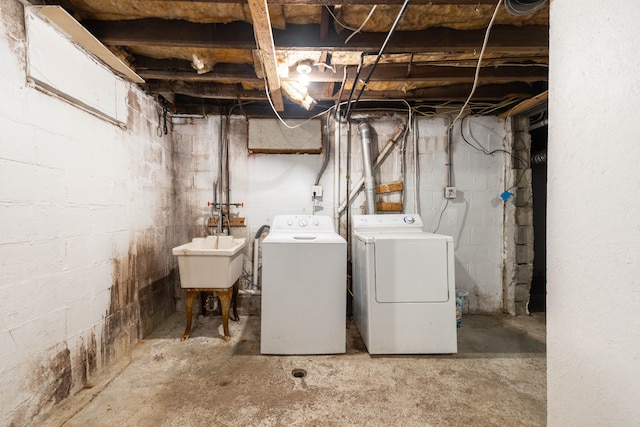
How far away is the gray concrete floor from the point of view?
4.66 ft

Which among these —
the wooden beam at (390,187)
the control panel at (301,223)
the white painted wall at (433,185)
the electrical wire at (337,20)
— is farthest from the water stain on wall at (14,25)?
the wooden beam at (390,187)

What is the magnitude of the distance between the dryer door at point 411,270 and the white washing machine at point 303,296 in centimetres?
29

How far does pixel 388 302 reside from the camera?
78.9 inches

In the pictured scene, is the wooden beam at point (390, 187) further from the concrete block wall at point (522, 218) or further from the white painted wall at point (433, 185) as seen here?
the concrete block wall at point (522, 218)

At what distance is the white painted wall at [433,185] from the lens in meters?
2.91

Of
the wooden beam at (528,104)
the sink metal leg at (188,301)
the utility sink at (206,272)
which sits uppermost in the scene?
the wooden beam at (528,104)

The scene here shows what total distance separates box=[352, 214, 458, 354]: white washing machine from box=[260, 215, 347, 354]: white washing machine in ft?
0.82

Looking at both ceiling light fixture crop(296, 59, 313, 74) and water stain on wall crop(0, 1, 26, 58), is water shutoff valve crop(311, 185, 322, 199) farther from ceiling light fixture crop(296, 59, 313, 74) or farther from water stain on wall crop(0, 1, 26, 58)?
water stain on wall crop(0, 1, 26, 58)

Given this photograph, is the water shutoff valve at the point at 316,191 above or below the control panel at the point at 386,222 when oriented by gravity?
above

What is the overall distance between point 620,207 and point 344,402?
1552mm

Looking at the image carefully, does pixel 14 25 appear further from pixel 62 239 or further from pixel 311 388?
pixel 311 388

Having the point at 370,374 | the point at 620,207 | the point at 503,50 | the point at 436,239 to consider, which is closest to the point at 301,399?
the point at 370,374

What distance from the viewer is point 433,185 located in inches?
115

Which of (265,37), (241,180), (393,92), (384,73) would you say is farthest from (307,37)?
(241,180)
